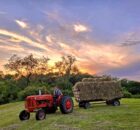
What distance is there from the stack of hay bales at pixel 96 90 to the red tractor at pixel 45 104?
4.35 metres

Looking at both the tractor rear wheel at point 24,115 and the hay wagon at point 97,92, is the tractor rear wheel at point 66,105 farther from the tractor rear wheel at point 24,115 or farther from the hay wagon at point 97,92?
the hay wagon at point 97,92

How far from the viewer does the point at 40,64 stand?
2630 inches

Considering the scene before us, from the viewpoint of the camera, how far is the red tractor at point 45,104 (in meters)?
21.6

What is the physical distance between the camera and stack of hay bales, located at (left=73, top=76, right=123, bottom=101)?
2786 cm

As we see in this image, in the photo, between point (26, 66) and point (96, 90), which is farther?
point (26, 66)

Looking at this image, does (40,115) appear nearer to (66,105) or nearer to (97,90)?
(66,105)

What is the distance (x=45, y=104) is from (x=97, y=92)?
23.4 feet

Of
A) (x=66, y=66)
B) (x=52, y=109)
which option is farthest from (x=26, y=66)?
(x=52, y=109)

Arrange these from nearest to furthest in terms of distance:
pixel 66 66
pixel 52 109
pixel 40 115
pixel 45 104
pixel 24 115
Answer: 1. pixel 40 115
2. pixel 24 115
3. pixel 45 104
4. pixel 52 109
5. pixel 66 66

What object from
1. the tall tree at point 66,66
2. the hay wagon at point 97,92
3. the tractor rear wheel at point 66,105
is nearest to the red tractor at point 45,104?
the tractor rear wheel at point 66,105

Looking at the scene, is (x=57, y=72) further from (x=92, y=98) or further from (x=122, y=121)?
(x=122, y=121)

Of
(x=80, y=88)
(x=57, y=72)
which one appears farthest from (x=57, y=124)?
(x=57, y=72)

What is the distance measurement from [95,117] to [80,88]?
7928 millimetres

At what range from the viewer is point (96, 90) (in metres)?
28.6
